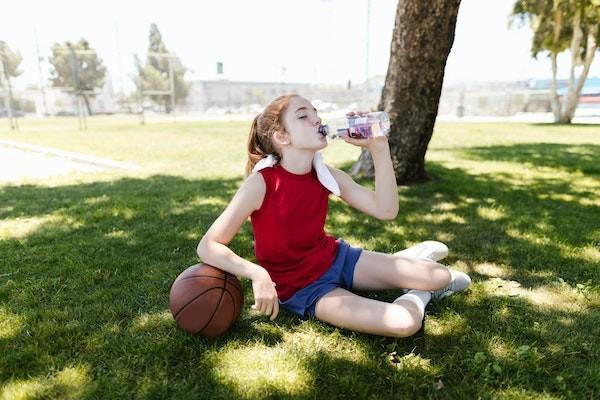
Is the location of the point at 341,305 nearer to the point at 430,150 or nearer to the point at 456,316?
the point at 456,316

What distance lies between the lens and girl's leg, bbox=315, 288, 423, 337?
2709 mm

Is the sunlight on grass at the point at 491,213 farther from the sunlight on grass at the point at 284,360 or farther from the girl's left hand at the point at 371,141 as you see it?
the sunlight on grass at the point at 284,360

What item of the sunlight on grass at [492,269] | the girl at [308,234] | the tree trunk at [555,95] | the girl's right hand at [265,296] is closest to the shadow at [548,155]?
the sunlight on grass at [492,269]

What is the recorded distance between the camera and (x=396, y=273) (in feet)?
10.3

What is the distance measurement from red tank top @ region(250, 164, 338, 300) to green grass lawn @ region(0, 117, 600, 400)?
0.29m

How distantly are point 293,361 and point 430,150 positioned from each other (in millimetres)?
10191

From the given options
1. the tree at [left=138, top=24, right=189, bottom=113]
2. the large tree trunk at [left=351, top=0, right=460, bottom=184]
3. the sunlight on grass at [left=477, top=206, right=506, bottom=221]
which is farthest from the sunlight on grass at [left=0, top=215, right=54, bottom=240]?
the tree at [left=138, top=24, right=189, bottom=113]

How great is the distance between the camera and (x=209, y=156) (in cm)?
1168

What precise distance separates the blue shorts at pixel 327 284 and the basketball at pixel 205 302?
0.42m

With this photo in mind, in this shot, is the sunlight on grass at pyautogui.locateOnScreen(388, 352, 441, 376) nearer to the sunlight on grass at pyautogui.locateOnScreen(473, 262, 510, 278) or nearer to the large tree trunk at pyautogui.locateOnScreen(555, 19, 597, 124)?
the sunlight on grass at pyautogui.locateOnScreen(473, 262, 510, 278)

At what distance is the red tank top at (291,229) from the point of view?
298 centimetres

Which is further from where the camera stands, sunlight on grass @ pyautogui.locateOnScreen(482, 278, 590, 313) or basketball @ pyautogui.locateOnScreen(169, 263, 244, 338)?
sunlight on grass @ pyautogui.locateOnScreen(482, 278, 590, 313)

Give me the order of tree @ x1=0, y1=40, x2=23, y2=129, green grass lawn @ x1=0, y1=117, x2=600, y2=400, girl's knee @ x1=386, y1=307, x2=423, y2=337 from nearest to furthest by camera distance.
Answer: green grass lawn @ x1=0, y1=117, x2=600, y2=400 → girl's knee @ x1=386, y1=307, x2=423, y2=337 → tree @ x1=0, y1=40, x2=23, y2=129

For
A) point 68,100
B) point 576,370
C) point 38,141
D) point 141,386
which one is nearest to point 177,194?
point 141,386
